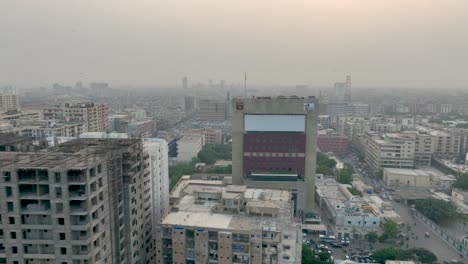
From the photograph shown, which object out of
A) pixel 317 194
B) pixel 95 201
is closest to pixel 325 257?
pixel 317 194

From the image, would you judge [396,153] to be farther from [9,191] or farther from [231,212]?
[9,191]

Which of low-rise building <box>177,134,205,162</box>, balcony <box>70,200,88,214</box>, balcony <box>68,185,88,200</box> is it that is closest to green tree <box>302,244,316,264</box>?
balcony <box>70,200,88,214</box>

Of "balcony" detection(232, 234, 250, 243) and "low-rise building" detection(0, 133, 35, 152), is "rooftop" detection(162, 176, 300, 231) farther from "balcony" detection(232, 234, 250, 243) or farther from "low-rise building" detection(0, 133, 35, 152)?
"low-rise building" detection(0, 133, 35, 152)

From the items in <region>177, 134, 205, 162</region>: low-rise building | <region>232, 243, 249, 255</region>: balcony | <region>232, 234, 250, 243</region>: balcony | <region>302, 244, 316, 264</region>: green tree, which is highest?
<region>232, 234, 250, 243</region>: balcony

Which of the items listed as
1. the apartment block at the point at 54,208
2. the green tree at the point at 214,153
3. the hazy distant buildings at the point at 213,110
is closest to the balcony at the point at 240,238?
the apartment block at the point at 54,208

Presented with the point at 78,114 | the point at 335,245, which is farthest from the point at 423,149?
the point at 78,114

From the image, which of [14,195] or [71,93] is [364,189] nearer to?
[14,195]

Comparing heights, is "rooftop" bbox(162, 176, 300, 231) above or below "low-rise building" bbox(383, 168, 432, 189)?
above
